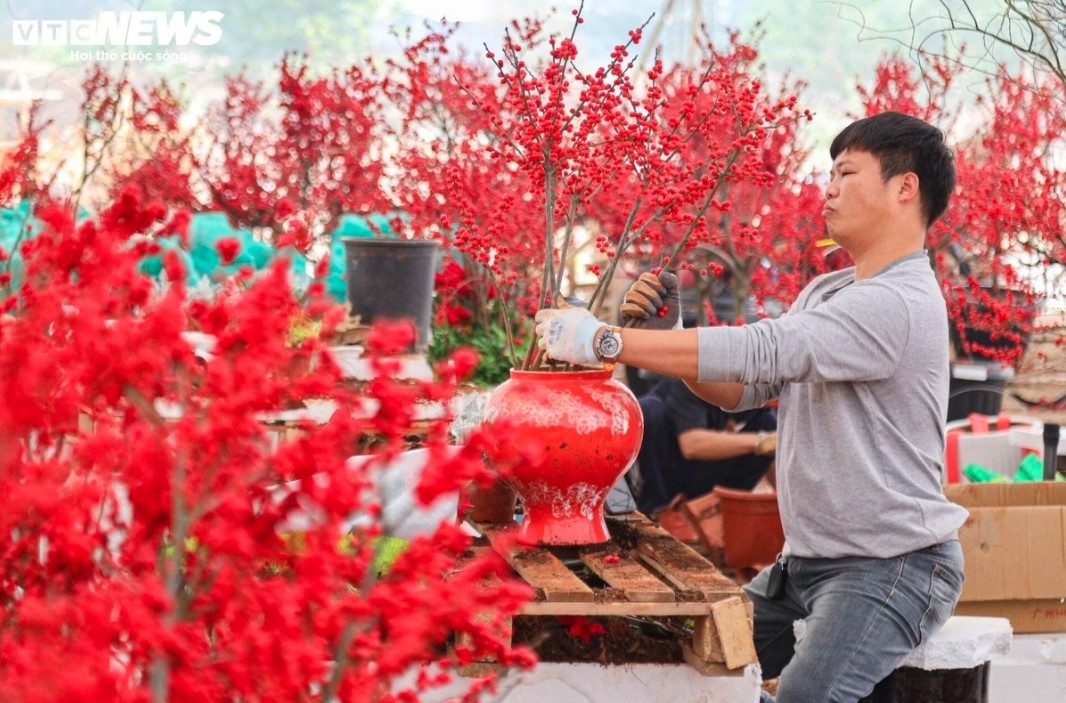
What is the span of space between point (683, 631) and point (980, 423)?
2.72 meters

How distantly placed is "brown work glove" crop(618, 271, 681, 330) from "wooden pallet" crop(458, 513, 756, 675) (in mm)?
505

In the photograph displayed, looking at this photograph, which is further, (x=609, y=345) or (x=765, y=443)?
(x=765, y=443)

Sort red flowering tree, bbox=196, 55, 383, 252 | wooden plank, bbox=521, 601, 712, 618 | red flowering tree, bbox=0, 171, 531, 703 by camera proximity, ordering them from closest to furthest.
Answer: red flowering tree, bbox=0, 171, 531, 703 → wooden plank, bbox=521, 601, 712, 618 → red flowering tree, bbox=196, 55, 383, 252

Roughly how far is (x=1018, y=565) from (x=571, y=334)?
1588 mm

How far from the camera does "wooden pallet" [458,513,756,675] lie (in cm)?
216

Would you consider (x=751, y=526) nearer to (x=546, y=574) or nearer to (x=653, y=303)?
(x=653, y=303)

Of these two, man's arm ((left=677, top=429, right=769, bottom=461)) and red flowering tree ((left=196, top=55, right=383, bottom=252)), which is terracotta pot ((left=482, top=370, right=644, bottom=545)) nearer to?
man's arm ((left=677, top=429, right=769, bottom=461))

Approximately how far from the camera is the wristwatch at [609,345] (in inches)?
88.6

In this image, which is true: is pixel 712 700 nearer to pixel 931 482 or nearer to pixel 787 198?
pixel 931 482

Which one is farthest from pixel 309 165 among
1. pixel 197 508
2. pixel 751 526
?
pixel 197 508

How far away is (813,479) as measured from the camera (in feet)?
8.09

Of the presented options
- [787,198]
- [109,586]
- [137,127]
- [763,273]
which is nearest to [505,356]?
[763,273]

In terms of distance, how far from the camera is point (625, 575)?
2.29m

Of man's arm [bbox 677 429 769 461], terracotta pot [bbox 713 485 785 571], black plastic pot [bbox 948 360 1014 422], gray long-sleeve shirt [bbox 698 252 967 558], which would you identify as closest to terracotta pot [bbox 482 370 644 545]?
gray long-sleeve shirt [bbox 698 252 967 558]
